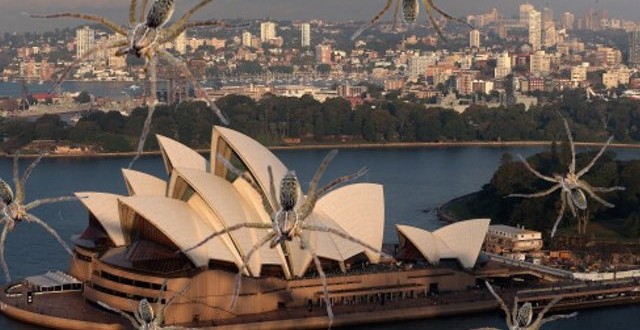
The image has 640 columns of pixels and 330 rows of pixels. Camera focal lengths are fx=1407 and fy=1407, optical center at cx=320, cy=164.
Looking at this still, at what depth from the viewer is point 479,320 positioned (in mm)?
21328

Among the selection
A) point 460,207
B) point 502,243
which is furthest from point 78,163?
point 502,243

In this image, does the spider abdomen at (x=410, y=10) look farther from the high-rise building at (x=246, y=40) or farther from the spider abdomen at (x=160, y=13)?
the high-rise building at (x=246, y=40)

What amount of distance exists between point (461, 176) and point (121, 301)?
24856 millimetres

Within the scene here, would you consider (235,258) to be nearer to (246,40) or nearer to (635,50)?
(635,50)

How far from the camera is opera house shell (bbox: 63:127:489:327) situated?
2019 cm

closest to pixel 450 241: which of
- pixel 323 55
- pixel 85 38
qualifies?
pixel 85 38

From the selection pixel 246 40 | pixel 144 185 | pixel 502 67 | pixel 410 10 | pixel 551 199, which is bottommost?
pixel 502 67

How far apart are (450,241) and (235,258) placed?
459 cm

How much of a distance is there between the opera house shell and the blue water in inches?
48.3

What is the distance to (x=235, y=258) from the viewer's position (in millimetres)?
20312

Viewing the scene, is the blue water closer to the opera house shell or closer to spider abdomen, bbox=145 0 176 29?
the opera house shell

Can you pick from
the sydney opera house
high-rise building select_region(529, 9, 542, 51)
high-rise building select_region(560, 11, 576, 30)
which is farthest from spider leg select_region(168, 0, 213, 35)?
high-rise building select_region(560, 11, 576, 30)

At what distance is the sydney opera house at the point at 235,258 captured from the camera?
2019 centimetres

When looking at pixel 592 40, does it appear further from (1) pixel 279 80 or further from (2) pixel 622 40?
(1) pixel 279 80
